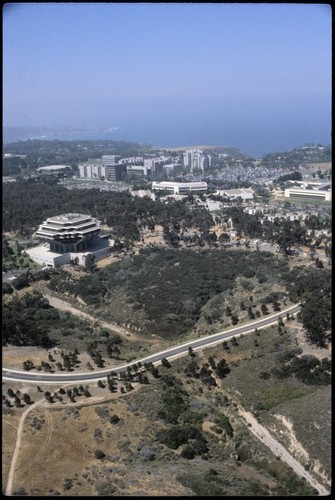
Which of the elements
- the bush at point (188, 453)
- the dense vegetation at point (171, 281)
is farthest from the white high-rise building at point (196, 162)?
the bush at point (188, 453)

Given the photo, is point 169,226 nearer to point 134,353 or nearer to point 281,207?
point 281,207

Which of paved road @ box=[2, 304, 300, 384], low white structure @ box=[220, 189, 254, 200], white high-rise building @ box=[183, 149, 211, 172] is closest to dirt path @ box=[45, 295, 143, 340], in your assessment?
paved road @ box=[2, 304, 300, 384]

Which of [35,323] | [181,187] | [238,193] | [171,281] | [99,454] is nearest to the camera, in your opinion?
[99,454]

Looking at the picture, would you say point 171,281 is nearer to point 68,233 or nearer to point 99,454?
point 68,233

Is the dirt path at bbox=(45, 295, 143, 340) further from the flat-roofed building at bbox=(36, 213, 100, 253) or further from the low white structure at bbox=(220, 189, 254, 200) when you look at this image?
the low white structure at bbox=(220, 189, 254, 200)

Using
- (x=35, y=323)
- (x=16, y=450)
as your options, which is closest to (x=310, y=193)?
(x=35, y=323)

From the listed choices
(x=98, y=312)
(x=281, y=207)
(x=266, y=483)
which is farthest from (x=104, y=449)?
(x=281, y=207)

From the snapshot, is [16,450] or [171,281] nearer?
[16,450]
